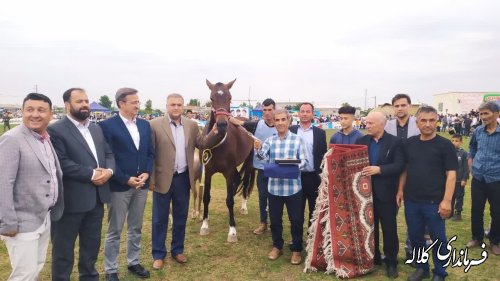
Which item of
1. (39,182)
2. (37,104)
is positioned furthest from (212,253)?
(37,104)

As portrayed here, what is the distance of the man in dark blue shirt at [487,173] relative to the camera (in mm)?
4780

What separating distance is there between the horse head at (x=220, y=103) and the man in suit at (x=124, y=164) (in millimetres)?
1194

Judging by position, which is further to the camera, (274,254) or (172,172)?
(274,254)

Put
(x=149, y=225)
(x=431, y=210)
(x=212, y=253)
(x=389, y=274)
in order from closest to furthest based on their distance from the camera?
1. (x=431, y=210)
2. (x=389, y=274)
3. (x=212, y=253)
4. (x=149, y=225)

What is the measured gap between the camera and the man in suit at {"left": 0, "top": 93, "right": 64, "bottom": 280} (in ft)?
8.54

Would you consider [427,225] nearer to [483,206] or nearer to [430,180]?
[430,180]

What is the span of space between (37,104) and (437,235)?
413 centimetres

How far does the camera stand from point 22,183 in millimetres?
2715

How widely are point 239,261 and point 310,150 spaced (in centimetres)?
179

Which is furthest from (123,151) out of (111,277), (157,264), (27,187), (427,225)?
(427,225)

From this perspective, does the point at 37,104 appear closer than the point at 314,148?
Yes

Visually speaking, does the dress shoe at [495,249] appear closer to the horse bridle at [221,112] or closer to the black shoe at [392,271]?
the black shoe at [392,271]

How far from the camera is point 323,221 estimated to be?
411cm

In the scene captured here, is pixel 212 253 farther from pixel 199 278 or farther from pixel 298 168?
pixel 298 168
